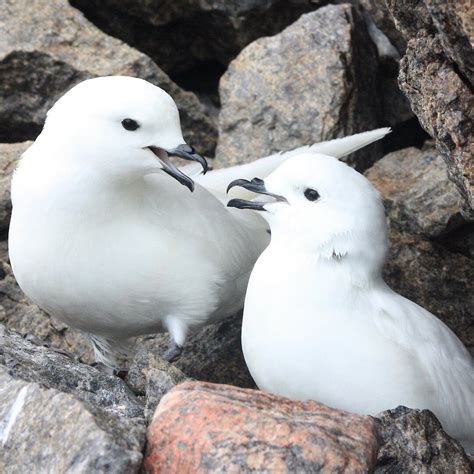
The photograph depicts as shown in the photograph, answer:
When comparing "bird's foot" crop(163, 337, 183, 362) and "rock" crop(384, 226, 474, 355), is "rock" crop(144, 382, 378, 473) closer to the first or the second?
"bird's foot" crop(163, 337, 183, 362)

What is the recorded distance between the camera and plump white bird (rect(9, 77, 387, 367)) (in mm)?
5457

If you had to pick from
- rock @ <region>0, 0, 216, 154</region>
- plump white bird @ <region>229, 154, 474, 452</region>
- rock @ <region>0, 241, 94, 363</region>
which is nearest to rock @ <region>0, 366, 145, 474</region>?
plump white bird @ <region>229, 154, 474, 452</region>

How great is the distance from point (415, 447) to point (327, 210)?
4.53ft

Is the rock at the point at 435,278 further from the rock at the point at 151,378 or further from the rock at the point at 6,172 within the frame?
the rock at the point at 6,172

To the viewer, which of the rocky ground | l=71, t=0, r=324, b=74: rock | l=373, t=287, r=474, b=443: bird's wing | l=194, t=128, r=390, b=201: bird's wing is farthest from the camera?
l=71, t=0, r=324, b=74: rock

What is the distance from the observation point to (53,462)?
12.9ft

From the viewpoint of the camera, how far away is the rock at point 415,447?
4.27 meters

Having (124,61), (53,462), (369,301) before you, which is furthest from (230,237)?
(53,462)

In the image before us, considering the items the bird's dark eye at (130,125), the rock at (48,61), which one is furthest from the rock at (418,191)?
the bird's dark eye at (130,125)

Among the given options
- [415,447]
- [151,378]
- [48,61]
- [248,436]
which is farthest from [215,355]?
[248,436]

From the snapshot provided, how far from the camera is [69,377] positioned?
195 inches

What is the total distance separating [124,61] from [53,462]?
4079 mm

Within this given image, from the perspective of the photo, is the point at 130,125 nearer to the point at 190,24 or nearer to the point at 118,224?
the point at 118,224

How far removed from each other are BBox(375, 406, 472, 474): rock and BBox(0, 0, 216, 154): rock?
3734 millimetres
